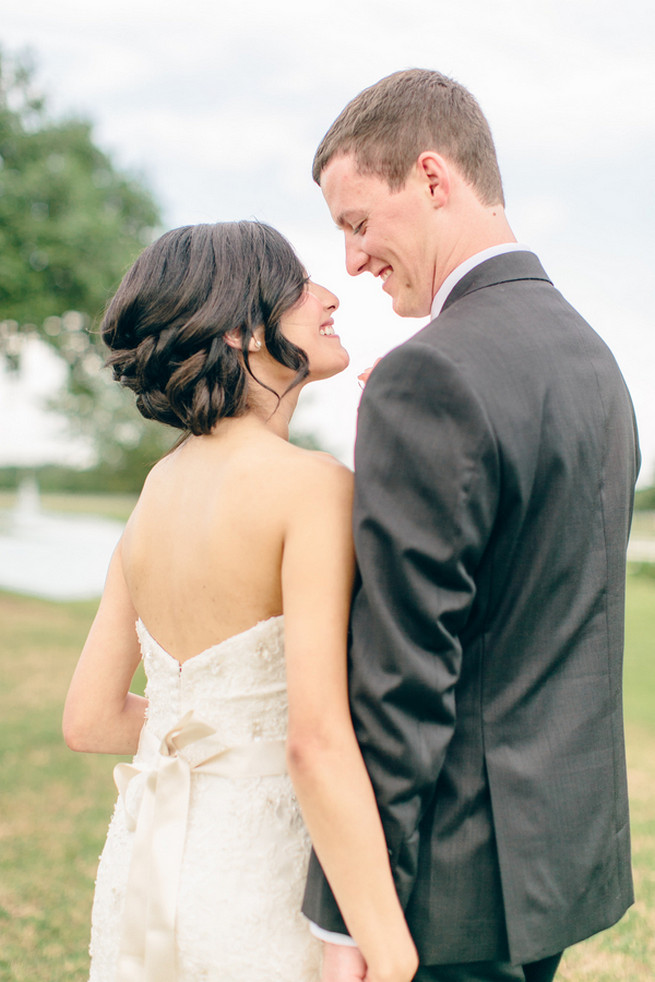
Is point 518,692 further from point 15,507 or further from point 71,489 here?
point 71,489

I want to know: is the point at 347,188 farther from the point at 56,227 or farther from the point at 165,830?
the point at 56,227

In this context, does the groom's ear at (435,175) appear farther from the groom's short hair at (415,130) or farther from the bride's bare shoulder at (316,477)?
the bride's bare shoulder at (316,477)

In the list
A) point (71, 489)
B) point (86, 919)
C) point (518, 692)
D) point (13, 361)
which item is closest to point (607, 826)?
point (518, 692)

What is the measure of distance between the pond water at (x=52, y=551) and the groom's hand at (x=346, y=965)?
21.4 metres

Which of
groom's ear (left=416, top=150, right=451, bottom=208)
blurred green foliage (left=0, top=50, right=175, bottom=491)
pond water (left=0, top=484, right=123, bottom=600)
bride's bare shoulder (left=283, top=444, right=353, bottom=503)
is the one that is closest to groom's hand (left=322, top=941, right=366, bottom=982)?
bride's bare shoulder (left=283, top=444, right=353, bottom=503)

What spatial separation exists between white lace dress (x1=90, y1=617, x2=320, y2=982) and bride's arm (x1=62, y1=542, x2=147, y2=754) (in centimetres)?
29

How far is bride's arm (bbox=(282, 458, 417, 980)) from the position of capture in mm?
1509

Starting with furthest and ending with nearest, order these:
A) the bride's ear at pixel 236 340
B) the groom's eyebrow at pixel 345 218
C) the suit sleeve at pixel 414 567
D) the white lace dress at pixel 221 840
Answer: the groom's eyebrow at pixel 345 218
the bride's ear at pixel 236 340
the white lace dress at pixel 221 840
the suit sleeve at pixel 414 567

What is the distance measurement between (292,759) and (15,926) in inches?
153

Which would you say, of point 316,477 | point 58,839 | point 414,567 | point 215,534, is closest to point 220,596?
point 215,534

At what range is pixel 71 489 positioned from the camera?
41.7 m

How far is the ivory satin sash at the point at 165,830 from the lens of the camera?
182 cm

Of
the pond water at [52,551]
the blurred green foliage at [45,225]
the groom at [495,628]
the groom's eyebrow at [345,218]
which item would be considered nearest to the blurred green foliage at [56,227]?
the blurred green foliage at [45,225]

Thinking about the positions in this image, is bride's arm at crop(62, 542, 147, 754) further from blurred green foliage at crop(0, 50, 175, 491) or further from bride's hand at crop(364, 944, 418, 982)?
blurred green foliage at crop(0, 50, 175, 491)
